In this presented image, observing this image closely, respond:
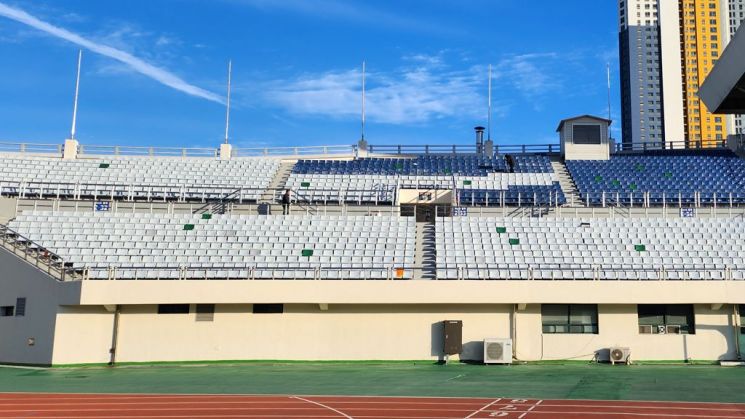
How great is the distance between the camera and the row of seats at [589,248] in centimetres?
2317

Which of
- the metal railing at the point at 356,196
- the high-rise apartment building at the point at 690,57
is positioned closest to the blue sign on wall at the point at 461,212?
the metal railing at the point at 356,196

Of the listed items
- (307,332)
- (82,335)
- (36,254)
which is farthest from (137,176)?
(307,332)

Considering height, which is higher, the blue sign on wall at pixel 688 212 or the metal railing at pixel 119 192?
the metal railing at pixel 119 192

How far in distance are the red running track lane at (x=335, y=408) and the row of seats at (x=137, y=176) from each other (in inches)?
736

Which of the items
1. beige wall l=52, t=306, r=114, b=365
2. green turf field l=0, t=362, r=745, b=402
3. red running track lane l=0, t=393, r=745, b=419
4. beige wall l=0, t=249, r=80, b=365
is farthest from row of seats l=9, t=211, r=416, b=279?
red running track lane l=0, t=393, r=745, b=419

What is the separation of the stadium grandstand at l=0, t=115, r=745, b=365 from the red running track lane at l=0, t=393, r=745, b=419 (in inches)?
295

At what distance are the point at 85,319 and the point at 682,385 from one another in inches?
736

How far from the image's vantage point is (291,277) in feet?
74.4

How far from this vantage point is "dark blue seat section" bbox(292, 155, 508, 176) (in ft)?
128

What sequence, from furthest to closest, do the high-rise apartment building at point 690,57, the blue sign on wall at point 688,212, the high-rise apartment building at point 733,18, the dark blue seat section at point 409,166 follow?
the high-rise apartment building at point 733,18, the high-rise apartment building at point 690,57, the dark blue seat section at point 409,166, the blue sign on wall at point 688,212

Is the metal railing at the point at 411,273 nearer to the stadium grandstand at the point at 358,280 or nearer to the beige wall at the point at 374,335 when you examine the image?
the stadium grandstand at the point at 358,280

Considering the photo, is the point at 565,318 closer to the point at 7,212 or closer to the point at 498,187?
the point at 498,187

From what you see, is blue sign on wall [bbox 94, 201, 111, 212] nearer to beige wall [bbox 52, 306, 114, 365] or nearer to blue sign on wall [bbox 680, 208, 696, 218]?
beige wall [bbox 52, 306, 114, 365]

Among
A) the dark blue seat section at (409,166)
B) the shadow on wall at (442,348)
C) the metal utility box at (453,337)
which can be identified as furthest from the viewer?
the dark blue seat section at (409,166)
